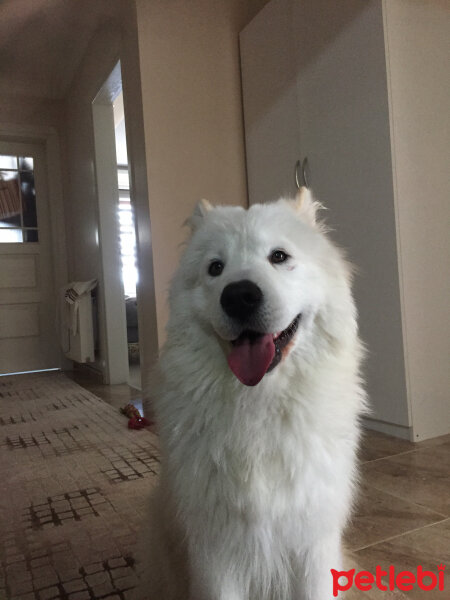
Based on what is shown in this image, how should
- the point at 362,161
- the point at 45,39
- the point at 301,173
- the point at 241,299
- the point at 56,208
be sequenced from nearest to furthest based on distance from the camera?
the point at 241,299
the point at 362,161
the point at 301,173
the point at 45,39
the point at 56,208

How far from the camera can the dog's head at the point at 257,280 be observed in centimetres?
104

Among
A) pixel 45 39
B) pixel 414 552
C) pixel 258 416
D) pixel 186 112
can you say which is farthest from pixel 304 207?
pixel 45 39

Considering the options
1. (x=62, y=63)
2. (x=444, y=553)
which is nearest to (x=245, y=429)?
(x=444, y=553)

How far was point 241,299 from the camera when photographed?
1.02 metres

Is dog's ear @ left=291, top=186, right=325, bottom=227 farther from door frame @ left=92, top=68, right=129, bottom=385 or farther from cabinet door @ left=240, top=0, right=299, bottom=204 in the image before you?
door frame @ left=92, top=68, right=129, bottom=385

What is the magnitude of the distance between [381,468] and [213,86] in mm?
2897

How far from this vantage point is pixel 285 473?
40.6 inches

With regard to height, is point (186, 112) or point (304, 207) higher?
point (186, 112)

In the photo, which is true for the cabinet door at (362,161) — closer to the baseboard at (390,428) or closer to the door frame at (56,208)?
the baseboard at (390,428)

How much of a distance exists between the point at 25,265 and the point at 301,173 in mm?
4356

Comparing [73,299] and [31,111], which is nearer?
[73,299]

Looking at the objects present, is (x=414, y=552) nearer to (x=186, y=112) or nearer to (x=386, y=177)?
(x=386, y=177)

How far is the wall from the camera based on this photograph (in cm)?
243

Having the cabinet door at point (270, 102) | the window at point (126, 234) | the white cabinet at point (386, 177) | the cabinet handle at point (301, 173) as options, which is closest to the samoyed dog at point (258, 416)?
the white cabinet at point (386, 177)
